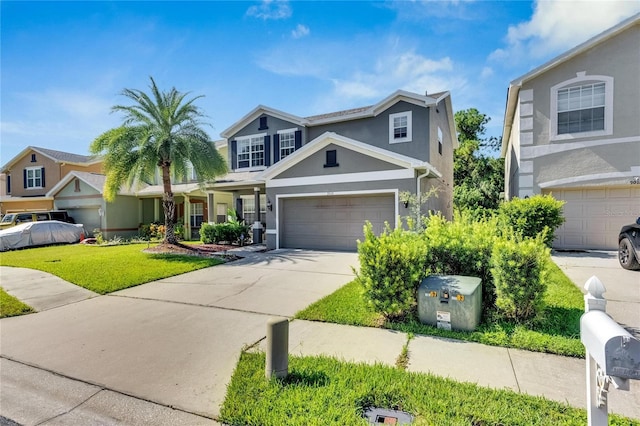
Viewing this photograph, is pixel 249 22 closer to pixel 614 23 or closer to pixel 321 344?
pixel 321 344

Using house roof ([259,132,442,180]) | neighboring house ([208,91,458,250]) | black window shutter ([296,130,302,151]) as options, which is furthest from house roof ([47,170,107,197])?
house roof ([259,132,442,180])

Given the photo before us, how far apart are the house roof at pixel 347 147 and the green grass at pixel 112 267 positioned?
505 centimetres

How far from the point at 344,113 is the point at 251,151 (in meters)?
5.80

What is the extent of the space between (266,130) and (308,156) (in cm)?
565

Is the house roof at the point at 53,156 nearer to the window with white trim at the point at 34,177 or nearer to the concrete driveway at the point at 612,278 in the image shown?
the window with white trim at the point at 34,177

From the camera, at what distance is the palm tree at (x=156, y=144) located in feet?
44.7

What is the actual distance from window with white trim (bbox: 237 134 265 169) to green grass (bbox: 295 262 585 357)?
44.0ft

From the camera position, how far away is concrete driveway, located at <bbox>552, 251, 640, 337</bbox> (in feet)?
17.5

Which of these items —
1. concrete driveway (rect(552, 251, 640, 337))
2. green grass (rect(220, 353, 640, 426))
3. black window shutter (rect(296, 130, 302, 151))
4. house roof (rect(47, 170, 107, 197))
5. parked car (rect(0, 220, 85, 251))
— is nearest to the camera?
green grass (rect(220, 353, 640, 426))

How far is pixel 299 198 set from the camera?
47.5ft

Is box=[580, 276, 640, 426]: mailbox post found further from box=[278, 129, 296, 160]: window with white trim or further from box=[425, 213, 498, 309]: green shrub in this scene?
box=[278, 129, 296, 160]: window with white trim

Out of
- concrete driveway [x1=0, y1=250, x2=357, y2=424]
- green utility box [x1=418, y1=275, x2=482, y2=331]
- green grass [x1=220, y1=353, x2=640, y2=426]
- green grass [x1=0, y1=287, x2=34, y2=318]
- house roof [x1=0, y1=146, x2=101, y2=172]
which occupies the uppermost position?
house roof [x1=0, y1=146, x2=101, y2=172]

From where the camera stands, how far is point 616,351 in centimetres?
162

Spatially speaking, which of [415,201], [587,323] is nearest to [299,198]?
[415,201]
